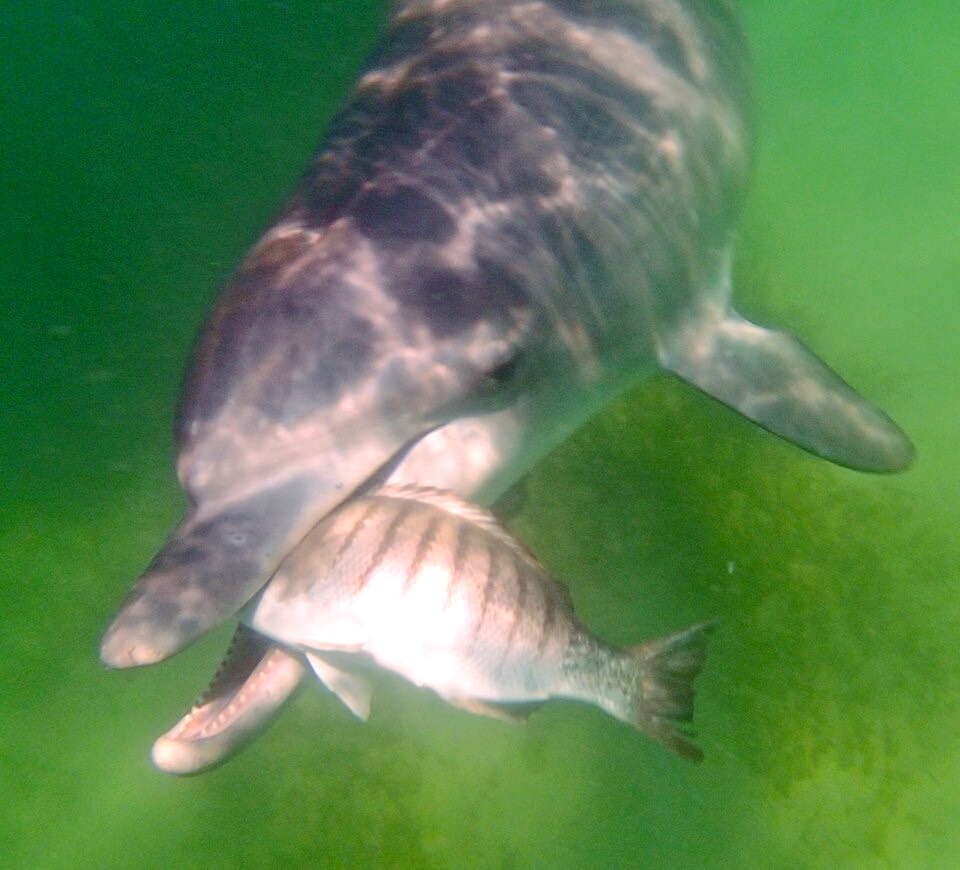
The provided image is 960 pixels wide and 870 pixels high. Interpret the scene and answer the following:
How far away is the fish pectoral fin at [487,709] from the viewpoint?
2465 millimetres

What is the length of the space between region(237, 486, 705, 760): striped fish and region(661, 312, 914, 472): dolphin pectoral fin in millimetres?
2077

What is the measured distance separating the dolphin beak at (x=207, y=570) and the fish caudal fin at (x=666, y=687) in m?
1.12

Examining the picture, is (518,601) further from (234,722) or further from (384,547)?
(234,722)

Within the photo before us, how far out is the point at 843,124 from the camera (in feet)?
27.5

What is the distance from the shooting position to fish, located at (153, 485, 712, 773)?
2.40 m

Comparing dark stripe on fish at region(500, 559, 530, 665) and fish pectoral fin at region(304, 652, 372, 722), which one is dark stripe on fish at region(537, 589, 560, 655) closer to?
dark stripe on fish at region(500, 559, 530, 665)

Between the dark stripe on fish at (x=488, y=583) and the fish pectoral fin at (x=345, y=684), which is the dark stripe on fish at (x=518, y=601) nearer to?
the dark stripe on fish at (x=488, y=583)

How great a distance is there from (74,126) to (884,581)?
30.2ft

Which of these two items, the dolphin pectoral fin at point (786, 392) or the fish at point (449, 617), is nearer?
the fish at point (449, 617)

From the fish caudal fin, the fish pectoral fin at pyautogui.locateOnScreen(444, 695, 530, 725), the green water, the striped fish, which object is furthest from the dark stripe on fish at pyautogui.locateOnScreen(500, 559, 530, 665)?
the green water

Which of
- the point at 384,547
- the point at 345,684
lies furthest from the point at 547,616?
the point at 345,684

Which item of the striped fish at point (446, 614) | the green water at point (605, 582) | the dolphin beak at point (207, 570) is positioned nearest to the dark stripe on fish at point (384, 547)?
the striped fish at point (446, 614)

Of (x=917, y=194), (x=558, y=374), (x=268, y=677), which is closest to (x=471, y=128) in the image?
(x=558, y=374)

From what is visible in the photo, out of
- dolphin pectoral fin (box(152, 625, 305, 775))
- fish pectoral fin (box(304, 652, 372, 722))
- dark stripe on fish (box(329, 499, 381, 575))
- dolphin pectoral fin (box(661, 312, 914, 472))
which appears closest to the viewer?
dark stripe on fish (box(329, 499, 381, 575))
